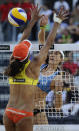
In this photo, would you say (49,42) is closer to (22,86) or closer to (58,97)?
(22,86)

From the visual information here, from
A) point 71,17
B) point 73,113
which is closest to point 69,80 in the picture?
point 73,113

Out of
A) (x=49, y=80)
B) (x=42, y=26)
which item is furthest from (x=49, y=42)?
(x=49, y=80)

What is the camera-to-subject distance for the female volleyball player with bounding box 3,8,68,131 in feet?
17.0

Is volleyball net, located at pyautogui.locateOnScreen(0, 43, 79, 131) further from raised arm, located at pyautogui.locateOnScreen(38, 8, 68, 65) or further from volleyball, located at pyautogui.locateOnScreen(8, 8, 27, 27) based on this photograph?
raised arm, located at pyautogui.locateOnScreen(38, 8, 68, 65)

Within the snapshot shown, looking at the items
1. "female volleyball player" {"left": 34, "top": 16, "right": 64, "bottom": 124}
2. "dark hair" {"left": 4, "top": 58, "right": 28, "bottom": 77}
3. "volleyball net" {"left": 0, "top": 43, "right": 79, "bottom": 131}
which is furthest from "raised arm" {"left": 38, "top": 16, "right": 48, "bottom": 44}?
"dark hair" {"left": 4, "top": 58, "right": 28, "bottom": 77}

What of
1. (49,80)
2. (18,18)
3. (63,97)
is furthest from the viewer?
(63,97)

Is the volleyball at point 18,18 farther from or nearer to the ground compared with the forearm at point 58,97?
farther from the ground

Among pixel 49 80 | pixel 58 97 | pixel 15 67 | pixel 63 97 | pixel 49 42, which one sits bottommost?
pixel 63 97

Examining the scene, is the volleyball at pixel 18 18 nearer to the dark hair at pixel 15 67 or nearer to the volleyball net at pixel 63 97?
the volleyball net at pixel 63 97

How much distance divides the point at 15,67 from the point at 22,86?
0.31m

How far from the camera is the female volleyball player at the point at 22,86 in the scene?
5188 mm

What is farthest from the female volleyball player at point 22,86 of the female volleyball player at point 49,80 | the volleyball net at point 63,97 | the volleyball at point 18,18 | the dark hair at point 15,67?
the female volleyball player at point 49,80

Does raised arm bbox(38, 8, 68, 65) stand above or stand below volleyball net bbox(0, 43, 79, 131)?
above

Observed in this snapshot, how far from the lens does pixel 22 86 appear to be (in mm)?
5293
